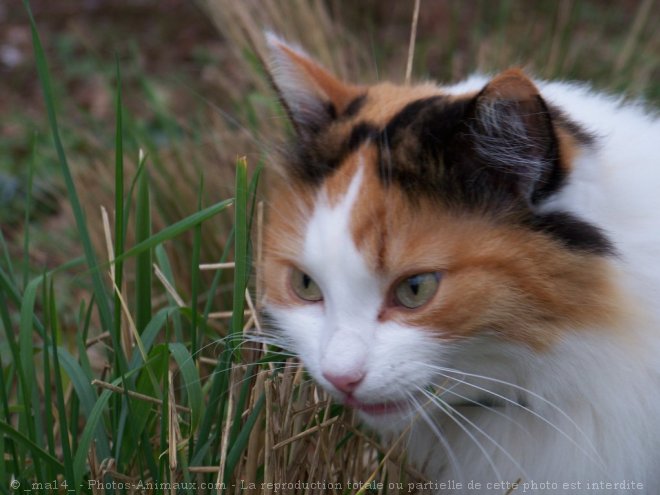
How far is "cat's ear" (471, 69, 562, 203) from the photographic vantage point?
147cm

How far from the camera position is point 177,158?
332cm

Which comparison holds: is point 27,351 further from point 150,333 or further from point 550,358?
point 550,358

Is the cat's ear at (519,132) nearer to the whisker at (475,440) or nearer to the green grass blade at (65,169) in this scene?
the whisker at (475,440)

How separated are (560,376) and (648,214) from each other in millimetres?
362

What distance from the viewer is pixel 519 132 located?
4.95ft

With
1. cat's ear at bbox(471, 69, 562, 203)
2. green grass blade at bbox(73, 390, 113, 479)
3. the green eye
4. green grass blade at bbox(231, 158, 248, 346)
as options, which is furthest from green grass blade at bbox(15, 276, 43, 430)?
cat's ear at bbox(471, 69, 562, 203)

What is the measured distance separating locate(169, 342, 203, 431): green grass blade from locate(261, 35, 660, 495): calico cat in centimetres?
19

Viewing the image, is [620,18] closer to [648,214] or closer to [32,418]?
[648,214]

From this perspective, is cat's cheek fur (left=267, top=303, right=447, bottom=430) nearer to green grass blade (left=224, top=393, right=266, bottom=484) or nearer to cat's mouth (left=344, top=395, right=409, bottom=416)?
cat's mouth (left=344, top=395, right=409, bottom=416)

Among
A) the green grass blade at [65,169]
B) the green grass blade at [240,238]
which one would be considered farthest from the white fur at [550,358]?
the green grass blade at [65,169]

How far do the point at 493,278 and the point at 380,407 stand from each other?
1.09 ft

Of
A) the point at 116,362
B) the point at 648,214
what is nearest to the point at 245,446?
the point at 116,362

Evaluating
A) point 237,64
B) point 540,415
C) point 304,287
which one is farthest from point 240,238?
A: point 237,64

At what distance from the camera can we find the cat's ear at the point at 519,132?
1466mm
